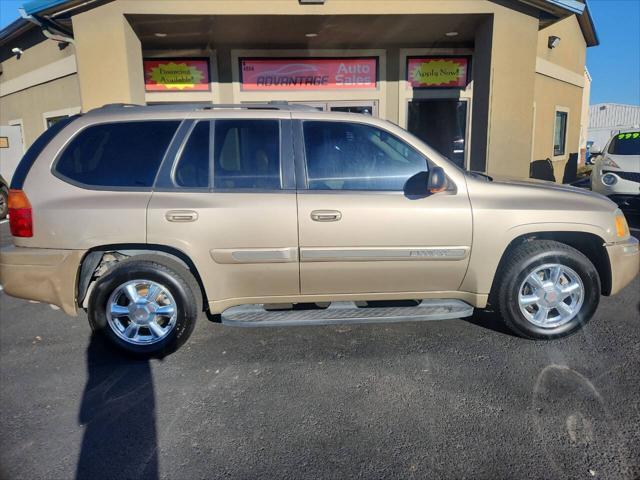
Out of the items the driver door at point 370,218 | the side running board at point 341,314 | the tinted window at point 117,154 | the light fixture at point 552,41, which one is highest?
the light fixture at point 552,41

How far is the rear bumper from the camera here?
3.46 m

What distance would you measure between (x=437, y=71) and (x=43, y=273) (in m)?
9.86

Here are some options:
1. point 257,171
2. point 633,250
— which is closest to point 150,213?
point 257,171

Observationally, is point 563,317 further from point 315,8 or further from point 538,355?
point 315,8

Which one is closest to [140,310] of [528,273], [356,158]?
[356,158]

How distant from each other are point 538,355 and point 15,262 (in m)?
4.04

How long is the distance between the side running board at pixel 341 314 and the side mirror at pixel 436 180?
0.96 m

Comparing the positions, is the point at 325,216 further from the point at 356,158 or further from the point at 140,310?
the point at 140,310

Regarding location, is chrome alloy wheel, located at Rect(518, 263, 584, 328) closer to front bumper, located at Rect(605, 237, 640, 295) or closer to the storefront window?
front bumper, located at Rect(605, 237, 640, 295)

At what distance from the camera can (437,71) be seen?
1092 cm

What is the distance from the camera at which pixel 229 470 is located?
7.76 feet

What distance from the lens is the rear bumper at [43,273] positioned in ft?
11.3

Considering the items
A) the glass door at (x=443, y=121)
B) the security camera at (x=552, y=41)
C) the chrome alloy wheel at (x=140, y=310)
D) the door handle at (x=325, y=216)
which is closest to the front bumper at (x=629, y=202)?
the glass door at (x=443, y=121)

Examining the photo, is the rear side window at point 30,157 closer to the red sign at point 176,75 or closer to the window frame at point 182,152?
the window frame at point 182,152
